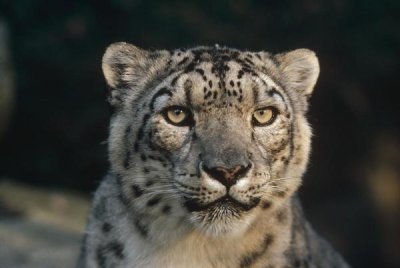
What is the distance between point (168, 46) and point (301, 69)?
5080mm

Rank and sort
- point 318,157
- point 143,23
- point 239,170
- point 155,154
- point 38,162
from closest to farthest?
point 239,170, point 155,154, point 143,23, point 38,162, point 318,157

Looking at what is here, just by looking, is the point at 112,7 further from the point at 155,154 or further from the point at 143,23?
the point at 155,154

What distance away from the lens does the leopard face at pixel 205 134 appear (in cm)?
484

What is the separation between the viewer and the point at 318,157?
12555 millimetres

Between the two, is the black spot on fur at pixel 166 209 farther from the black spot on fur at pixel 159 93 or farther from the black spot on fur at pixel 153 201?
the black spot on fur at pixel 159 93

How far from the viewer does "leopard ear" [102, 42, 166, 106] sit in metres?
5.62

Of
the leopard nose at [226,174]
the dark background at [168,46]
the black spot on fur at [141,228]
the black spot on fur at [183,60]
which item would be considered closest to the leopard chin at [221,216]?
the leopard nose at [226,174]

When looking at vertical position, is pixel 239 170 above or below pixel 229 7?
below

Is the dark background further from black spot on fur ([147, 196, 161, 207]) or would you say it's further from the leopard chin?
the leopard chin

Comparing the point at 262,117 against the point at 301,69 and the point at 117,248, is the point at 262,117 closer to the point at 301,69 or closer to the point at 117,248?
the point at 301,69

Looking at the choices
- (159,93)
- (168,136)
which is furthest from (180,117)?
(159,93)

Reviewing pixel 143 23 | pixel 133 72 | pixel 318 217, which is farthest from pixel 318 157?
pixel 133 72

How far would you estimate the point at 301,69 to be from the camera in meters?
5.82

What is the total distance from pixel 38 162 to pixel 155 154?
265 inches
